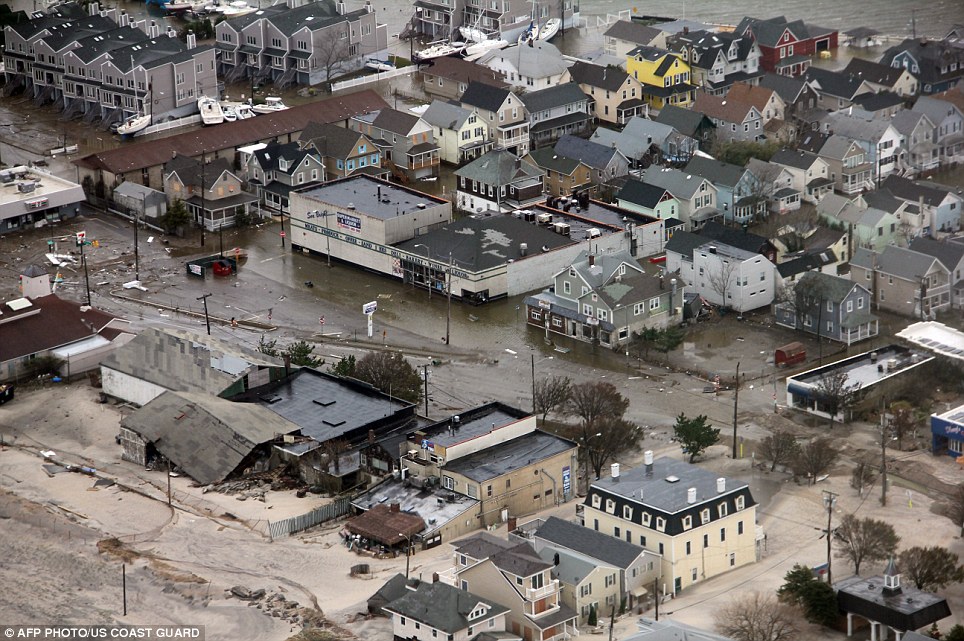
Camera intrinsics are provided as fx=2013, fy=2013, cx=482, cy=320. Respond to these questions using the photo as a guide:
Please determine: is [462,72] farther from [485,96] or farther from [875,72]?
[875,72]

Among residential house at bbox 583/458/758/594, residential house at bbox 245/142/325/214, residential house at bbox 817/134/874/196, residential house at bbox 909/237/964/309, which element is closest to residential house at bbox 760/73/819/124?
residential house at bbox 817/134/874/196

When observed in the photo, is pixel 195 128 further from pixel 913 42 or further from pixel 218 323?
pixel 913 42

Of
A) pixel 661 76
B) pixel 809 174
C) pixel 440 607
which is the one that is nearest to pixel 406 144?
pixel 661 76

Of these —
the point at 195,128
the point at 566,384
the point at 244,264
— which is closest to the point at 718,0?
the point at 195,128

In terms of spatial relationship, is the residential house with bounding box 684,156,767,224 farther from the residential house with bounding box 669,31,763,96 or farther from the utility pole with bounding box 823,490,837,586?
the utility pole with bounding box 823,490,837,586

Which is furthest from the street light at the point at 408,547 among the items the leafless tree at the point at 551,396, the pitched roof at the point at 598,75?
the pitched roof at the point at 598,75

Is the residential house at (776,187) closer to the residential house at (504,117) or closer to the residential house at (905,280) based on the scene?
the residential house at (905,280)

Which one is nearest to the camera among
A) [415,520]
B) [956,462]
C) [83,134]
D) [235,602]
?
[235,602]
